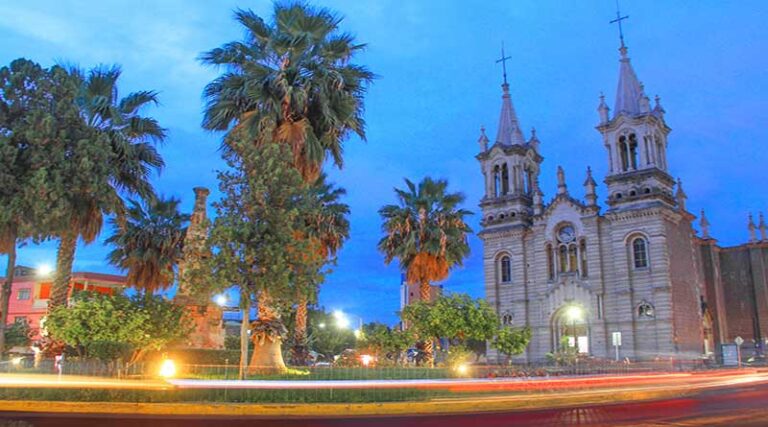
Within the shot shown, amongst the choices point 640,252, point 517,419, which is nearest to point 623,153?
point 640,252

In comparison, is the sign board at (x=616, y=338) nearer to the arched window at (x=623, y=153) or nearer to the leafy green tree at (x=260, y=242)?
the arched window at (x=623, y=153)

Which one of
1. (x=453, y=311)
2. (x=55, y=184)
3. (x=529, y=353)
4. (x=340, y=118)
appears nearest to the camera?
(x=55, y=184)

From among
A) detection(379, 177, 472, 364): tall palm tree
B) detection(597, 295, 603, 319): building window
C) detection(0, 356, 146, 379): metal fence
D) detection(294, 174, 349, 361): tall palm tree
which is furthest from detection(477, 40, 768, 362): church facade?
detection(0, 356, 146, 379): metal fence

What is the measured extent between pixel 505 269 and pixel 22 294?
46.7 metres

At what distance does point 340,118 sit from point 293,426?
13118mm

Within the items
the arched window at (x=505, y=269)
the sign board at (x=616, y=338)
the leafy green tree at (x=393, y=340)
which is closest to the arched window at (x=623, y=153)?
the arched window at (x=505, y=269)

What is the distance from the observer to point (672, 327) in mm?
44344

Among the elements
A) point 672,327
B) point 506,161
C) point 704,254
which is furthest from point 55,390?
point 704,254

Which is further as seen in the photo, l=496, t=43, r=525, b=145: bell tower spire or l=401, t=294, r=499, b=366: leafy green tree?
l=496, t=43, r=525, b=145: bell tower spire

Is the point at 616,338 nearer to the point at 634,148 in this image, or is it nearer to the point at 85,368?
the point at 634,148

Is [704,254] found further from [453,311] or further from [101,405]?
[101,405]

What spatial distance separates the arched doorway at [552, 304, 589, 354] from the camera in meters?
48.9

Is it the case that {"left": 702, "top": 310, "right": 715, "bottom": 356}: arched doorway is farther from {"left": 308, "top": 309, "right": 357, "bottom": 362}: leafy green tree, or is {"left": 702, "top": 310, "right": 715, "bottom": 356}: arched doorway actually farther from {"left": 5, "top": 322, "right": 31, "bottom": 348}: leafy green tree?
{"left": 5, "top": 322, "right": 31, "bottom": 348}: leafy green tree

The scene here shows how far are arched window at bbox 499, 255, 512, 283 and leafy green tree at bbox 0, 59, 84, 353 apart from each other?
40.2m
